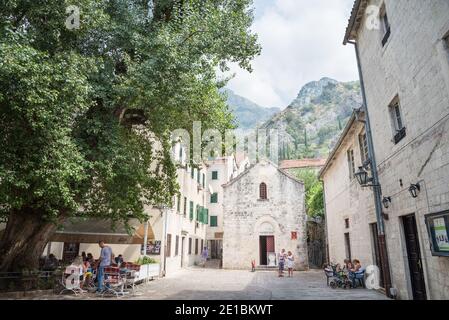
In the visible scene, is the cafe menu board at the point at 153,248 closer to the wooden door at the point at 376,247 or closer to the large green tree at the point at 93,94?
the large green tree at the point at 93,94

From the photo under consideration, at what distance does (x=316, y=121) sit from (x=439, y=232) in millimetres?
117306

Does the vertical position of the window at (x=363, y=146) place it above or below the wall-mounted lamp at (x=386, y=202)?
above

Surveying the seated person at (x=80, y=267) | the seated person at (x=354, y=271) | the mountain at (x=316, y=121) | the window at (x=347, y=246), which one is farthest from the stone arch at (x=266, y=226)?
the mountain at (x=316, y=121)

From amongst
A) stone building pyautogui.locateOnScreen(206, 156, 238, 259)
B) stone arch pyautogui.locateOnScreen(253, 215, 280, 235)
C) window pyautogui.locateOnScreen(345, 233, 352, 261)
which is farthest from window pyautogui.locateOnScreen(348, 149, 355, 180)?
stone building pyautogui.locateOnScreen(206, 156, 238, 259)

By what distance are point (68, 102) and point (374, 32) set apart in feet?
31.6

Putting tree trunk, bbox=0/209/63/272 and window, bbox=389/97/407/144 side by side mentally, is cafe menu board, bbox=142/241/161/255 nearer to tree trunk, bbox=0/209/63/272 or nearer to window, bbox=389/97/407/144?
tree trunk, bbox=0/209/63/272

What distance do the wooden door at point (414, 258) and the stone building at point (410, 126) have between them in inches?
0.6

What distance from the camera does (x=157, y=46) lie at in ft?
34.3

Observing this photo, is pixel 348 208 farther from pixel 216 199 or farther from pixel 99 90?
pixel 216 199

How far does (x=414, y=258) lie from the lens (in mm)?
8406

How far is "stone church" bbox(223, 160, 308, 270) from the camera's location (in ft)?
79.7

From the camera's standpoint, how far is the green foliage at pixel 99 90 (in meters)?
8.08
